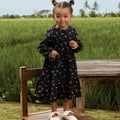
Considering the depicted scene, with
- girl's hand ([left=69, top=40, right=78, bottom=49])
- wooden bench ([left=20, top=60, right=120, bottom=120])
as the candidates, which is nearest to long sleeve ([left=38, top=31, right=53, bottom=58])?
girl's hand ([left=69, top=40, right=78, bottom=49])

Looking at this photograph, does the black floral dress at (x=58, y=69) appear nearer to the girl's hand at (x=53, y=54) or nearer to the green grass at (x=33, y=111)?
the girl's hand at (x=53, y=54)

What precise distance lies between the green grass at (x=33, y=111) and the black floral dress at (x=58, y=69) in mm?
1323

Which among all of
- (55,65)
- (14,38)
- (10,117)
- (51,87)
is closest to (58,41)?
(55,65)

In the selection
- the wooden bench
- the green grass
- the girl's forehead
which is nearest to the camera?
the girl's forehead

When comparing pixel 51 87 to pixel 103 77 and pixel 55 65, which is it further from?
pixel 103 77

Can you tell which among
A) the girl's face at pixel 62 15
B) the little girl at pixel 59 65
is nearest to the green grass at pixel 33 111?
the little girl at pixel 59 65

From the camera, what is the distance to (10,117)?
127 inches

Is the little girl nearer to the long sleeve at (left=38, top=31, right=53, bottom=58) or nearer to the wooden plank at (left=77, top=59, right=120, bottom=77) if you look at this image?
the long sleeve at (left=38, top=31, right=53, bottom=58)

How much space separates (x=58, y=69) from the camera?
6.57ft

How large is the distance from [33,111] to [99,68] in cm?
116

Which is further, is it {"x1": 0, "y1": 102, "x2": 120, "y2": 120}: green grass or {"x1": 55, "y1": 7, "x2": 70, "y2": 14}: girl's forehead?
{"x1": 0, "y1": 102, "x2": 120, "y2": 120}: green grass

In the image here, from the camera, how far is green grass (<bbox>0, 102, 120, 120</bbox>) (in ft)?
10.6

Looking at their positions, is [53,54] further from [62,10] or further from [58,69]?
[62,10]

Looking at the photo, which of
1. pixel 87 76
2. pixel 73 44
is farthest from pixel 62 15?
pixel 87 76
